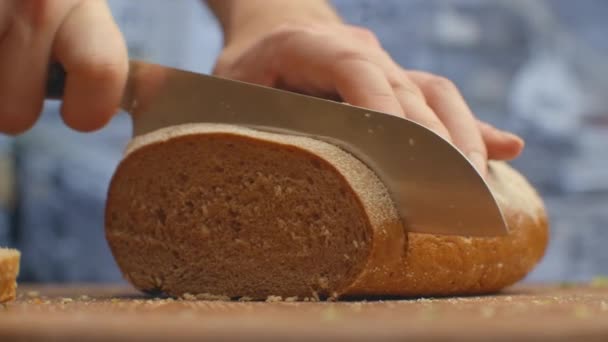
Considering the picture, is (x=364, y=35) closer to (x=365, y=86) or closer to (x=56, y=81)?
(x=365, y=86)

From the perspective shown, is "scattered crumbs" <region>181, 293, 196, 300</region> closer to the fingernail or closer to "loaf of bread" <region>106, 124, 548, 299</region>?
"loaf of bread" <region>106, 124, 548, 299</region>

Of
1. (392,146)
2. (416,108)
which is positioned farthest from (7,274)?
(416,108)

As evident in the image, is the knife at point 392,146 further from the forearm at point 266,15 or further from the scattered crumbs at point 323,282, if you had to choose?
the forearm at point 266,15

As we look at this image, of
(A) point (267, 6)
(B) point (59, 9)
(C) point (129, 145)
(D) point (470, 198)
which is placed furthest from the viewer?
(A) point (267, 6)

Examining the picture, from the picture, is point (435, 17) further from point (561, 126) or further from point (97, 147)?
point (97, 147)

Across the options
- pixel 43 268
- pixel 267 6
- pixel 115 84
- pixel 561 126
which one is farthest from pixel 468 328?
pixel 43 268

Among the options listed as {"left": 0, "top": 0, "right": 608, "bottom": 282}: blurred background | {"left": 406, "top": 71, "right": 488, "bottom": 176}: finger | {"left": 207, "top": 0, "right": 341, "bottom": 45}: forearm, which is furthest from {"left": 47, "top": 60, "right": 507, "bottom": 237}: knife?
{"left": 0, "top": 0, "right": 608, "bottom": 282}: blurred background
